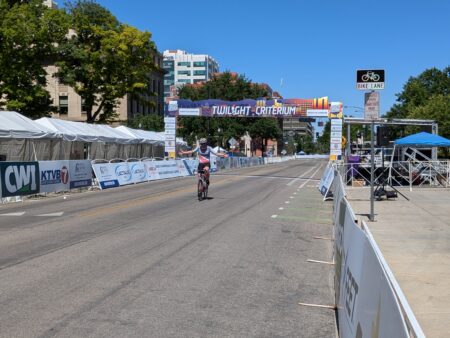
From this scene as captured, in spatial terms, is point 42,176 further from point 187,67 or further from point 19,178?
point 187,67

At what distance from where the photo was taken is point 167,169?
111 feet

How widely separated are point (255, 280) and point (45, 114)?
4771 centimetres

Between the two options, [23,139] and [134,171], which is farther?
[134,171]

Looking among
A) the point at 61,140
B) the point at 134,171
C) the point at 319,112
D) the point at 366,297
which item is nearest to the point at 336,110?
the point at 319,112

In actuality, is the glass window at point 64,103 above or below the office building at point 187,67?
below

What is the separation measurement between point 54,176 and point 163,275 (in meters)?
15.2

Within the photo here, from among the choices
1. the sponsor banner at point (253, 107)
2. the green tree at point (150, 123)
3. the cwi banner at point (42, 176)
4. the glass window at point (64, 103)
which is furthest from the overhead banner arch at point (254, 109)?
the glass window at point (64, 103)

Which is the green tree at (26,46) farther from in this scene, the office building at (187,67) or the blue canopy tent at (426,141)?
the office building at (187,67)

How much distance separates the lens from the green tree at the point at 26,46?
47.4 meters

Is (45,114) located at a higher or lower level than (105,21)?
lower

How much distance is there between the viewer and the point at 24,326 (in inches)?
208

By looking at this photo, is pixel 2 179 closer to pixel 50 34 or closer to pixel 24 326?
pixel 24 326

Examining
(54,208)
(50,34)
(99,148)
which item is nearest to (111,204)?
(54,208)

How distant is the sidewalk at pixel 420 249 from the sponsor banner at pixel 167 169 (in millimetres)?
15331
